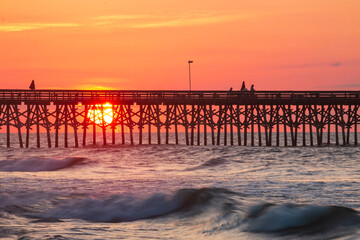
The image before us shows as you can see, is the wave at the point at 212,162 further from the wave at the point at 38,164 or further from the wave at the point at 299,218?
the wave at the point at 299,218

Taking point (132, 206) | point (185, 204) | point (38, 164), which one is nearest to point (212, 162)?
point (38, 164)

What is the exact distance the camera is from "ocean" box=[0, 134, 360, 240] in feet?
39.3

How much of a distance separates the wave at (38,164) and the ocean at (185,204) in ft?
12.2

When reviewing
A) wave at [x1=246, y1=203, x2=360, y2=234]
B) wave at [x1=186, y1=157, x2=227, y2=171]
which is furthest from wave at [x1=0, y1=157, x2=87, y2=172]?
wave at [x1=246, y1=203, x2=360, y2=234]

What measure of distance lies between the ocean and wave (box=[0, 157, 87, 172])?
371 centimetres

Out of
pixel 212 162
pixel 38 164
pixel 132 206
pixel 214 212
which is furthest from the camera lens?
pixel 212 162

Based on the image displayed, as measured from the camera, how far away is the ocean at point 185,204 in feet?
39.3

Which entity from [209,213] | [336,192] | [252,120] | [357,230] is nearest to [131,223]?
[209,213]

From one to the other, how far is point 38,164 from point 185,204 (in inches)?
622

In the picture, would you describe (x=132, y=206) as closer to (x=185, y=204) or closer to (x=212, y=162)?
(x=185, y=204)

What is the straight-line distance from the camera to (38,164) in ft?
96.0

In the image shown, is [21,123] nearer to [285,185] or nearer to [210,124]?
[210,124]

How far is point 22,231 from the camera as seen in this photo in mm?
11867

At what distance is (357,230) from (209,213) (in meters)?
3.93
